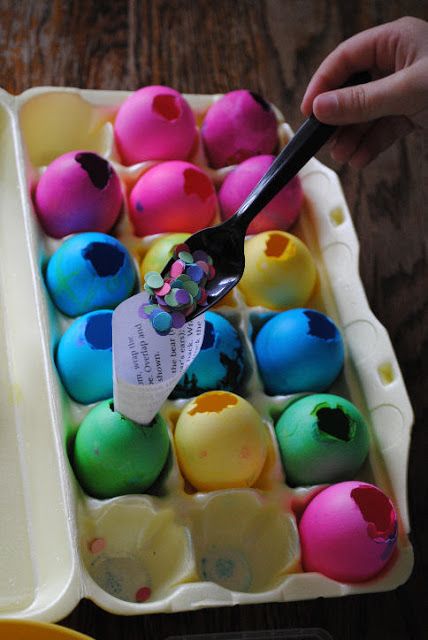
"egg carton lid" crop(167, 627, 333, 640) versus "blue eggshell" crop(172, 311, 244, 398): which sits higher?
"blue eggshell" crop(172, 311, 244, 398)

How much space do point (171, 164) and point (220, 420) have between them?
0.40 m

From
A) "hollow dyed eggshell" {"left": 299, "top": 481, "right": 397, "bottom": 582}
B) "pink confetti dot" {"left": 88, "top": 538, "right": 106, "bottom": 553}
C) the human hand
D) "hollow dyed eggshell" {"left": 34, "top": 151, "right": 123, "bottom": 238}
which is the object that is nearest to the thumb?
the human hand

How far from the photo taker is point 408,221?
1428 mm

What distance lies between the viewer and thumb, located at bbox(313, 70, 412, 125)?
3.16ft

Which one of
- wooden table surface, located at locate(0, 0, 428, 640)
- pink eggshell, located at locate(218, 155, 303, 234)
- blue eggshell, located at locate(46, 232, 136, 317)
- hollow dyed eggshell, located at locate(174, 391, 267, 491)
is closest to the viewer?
hollow dyed eggshell, located at locate(174, 391, 267, 491)

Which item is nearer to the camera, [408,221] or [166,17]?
[408,221]

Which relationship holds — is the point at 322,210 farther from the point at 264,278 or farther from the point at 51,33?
the point at 51,33

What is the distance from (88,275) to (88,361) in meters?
0.13

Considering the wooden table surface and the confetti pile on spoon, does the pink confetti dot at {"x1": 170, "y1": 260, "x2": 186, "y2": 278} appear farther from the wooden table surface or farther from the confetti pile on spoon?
the wooden table surface

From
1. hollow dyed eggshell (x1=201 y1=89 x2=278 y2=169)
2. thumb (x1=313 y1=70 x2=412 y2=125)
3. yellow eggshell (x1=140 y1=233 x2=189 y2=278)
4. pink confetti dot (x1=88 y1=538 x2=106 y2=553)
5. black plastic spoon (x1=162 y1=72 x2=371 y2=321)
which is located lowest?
pink confetti dot (x1=88 y1=538 x2=106 y2=553)

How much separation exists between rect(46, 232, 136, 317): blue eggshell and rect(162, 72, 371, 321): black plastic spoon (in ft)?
0.45

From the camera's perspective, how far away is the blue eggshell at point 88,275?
41.1 inches

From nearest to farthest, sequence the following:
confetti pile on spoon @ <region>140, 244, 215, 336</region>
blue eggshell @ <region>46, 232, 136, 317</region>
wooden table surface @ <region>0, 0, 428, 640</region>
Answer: confetti pile on spoon @ <region>140, 244, 215, 336</region>, blue eggshell @ <region>46, 232, 136, 317</region>, wooden table surface @ <region>0, 0, 428, 640</region>

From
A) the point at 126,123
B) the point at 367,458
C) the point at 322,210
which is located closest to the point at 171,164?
the point at 126,123
